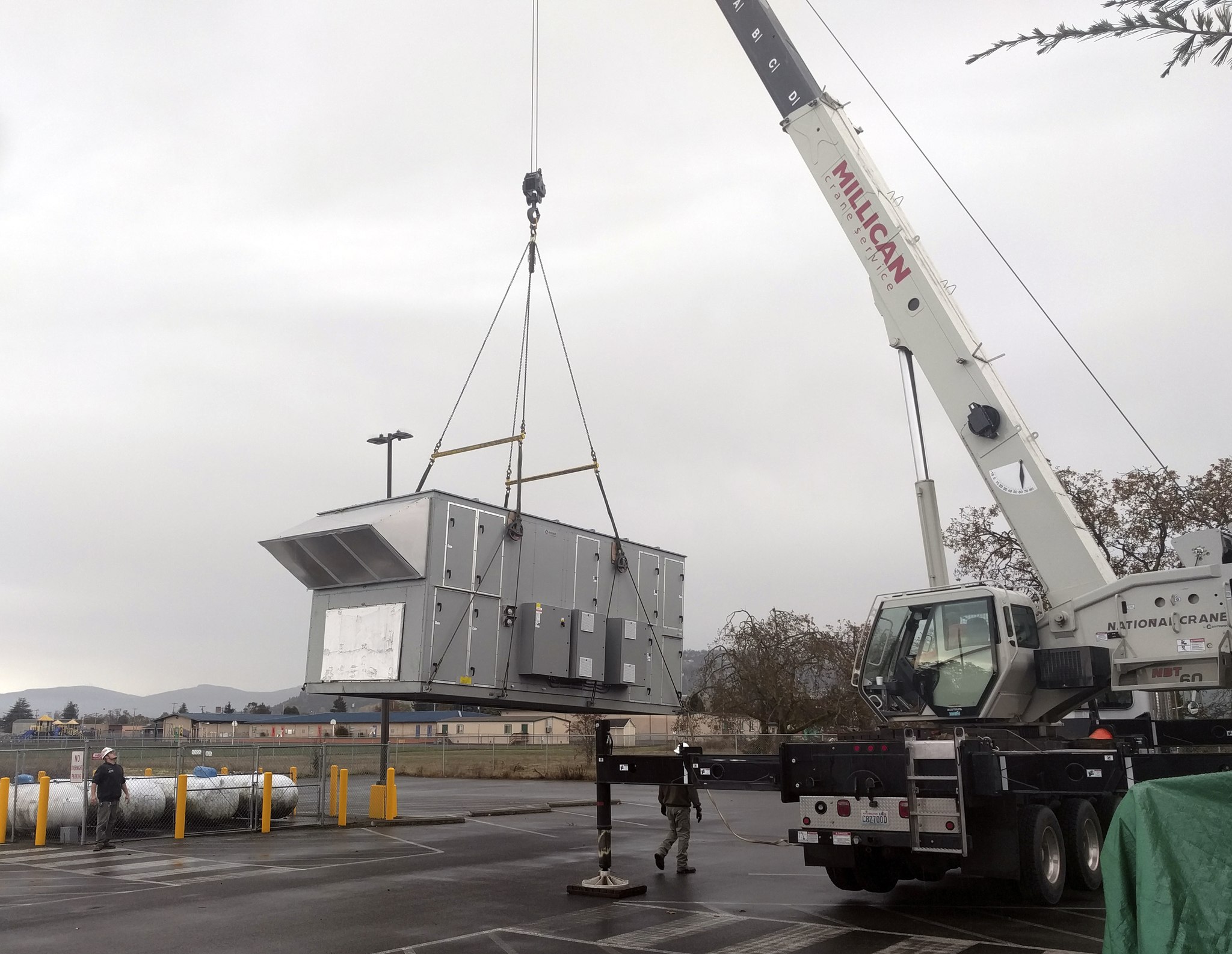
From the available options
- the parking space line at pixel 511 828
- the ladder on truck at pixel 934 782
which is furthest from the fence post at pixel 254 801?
the ladder on truck at pixel 934 782

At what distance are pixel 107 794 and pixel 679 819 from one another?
9.63 meters

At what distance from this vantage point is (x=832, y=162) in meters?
15.1

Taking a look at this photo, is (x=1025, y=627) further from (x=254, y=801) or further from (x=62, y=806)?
(x=62, y=806)

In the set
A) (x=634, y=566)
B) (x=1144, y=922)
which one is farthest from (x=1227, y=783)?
(x=634, y=566)

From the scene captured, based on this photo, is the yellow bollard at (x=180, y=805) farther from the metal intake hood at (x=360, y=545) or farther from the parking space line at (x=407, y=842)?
the metal intake hood at (x=360, y=545)

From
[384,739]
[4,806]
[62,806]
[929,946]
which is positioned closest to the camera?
[929,946]

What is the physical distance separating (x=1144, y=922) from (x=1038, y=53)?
3.96 metres

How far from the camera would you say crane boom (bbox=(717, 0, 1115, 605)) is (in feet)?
42.4

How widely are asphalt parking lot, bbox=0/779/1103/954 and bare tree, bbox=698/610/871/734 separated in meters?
21.6

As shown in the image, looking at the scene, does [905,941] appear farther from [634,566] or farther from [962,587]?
[634,566]

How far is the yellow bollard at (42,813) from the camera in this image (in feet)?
58.3

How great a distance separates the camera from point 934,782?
1009 cm

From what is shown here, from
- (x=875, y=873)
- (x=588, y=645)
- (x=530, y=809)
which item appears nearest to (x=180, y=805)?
(x=530, y=809)

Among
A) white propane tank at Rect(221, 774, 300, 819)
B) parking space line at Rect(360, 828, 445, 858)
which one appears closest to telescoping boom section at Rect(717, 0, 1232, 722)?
parking space line at Rect(360, 828, 445, 858)
